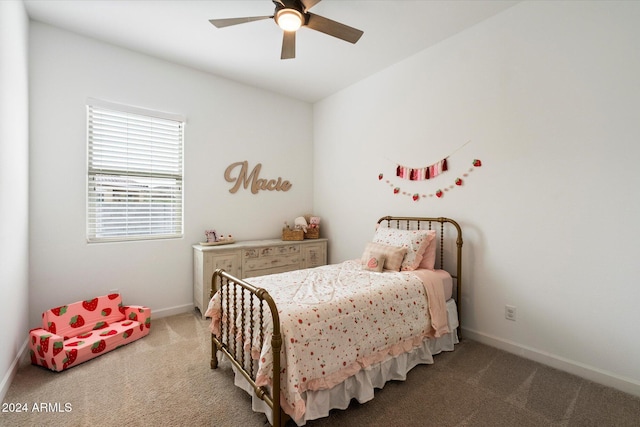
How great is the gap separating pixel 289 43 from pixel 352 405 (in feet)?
8.86

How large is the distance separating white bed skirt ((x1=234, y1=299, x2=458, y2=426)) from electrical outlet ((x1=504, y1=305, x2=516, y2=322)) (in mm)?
677

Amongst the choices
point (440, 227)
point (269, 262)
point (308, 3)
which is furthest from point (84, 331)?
point (440, 227)

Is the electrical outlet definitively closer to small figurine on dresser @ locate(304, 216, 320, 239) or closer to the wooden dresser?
the wooden dresser

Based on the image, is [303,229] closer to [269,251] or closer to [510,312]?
[269,251]

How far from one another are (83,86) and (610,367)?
512 centimetres

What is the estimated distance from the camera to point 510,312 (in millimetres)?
2566

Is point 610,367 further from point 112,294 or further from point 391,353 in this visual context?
point 112,294

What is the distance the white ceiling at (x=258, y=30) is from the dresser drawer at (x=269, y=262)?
2.36m

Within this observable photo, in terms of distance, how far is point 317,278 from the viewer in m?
2.48

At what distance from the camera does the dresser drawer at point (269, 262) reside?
3578mm

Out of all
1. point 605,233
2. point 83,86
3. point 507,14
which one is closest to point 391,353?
point 605,233

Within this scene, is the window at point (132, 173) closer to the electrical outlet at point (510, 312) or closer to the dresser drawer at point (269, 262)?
the dresser drawer at point (269, 262)

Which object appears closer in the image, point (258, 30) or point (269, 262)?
point (258, 30)

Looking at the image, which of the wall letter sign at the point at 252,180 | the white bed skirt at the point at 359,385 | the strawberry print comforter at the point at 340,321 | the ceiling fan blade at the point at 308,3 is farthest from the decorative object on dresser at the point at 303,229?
the ceiling fan blade at the point at 308,3
